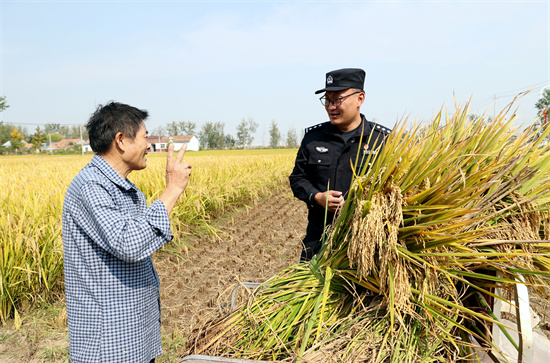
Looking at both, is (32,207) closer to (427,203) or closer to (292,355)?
(292,355)

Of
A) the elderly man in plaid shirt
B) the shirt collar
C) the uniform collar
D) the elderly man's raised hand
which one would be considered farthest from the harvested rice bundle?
the uniform collar

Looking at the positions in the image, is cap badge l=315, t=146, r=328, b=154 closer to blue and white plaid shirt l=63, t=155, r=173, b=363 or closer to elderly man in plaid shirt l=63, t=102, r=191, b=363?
elderly man in plaid shirt l=63, t=102, r=191, b=363

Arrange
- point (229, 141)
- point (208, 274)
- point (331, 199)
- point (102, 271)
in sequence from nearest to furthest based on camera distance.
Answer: point (102, 271) → point (331, 199) → point (208, 274) → point (229, 141)

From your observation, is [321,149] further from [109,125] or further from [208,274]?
[208,274]

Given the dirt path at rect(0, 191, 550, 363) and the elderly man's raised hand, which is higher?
the elderly man's raised hand

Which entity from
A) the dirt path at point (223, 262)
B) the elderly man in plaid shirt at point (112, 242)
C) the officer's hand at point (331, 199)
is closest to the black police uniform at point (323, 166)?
the officer's hand at point (331, 199)

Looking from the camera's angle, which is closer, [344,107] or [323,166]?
[344,107]

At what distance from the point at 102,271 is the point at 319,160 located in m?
1.58

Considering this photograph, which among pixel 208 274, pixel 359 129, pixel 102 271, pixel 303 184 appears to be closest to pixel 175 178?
pixel 102 271

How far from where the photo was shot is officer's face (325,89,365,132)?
2.40m

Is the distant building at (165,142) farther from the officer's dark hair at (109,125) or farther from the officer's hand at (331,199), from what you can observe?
the officer's dark hair at (109,125)

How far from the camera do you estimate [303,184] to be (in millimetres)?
2586

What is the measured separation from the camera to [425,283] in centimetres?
127

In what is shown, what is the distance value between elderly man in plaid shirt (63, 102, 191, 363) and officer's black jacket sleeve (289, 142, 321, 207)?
40.3 inches
